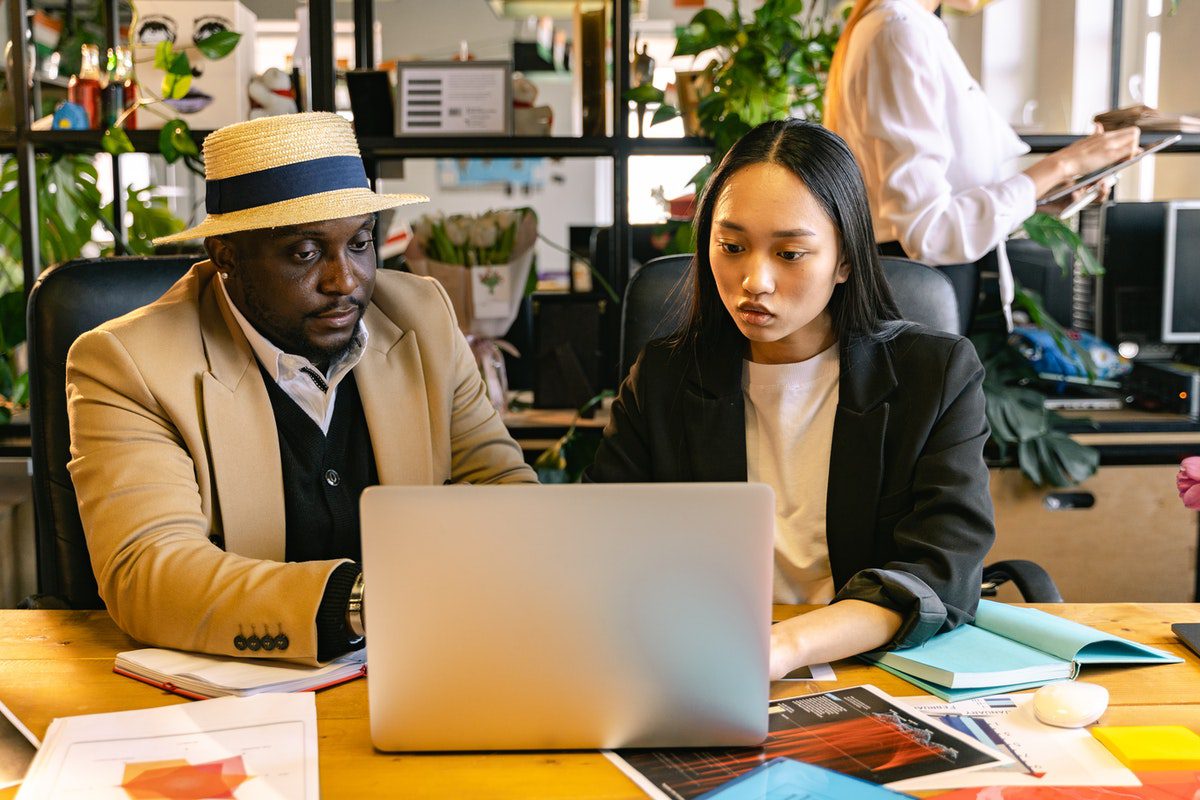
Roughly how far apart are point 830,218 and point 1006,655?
0.53m

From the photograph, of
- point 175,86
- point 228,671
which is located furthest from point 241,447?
point 175,86

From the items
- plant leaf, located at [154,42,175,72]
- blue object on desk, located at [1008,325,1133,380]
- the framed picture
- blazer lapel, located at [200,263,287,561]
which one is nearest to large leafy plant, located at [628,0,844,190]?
the framed picture

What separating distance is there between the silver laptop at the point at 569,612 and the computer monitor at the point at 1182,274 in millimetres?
2232

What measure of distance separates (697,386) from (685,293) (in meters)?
0.16

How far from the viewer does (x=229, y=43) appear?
2.64 metres

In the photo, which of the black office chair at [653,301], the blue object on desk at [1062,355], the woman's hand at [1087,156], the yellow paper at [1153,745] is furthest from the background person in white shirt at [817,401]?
the blue object on desk at [1062,355]

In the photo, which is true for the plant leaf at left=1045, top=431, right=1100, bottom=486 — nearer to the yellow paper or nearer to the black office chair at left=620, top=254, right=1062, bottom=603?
the black office chair at left=620, top=254, right=1062, bottom=603

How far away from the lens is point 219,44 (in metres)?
2.64

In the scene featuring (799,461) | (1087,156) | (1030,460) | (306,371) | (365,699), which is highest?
(1087,156)

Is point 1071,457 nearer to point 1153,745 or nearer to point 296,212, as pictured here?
point 1153,745

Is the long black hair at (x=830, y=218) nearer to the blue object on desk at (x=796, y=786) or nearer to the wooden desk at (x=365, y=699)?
the wooden desk at (x=365, y=699)

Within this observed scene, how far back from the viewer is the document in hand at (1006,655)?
3.56 ft

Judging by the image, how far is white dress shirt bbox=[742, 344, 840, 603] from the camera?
4.85 ft

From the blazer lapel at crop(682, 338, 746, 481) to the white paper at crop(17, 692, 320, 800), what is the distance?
62cm
